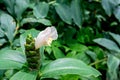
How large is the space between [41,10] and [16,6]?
144 mm

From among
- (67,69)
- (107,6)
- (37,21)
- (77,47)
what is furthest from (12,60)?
(107,6)

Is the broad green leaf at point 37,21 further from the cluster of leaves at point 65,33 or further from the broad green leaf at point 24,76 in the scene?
the broad green leaf at point 24,76

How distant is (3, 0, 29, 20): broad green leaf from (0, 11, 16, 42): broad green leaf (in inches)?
1.9

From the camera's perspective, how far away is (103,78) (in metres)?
1.91

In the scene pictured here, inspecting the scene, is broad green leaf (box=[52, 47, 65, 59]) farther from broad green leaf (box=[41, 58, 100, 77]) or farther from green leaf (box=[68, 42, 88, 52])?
broad green leaf (box=[41, 58, 100, 77])

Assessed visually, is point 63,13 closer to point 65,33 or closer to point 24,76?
point 65,33

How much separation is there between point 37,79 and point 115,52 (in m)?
0.70

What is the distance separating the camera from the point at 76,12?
1890 mm

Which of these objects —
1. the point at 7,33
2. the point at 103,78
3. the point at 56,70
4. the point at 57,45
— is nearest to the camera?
the point at 56,70

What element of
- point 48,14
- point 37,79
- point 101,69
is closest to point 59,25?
point 48,14

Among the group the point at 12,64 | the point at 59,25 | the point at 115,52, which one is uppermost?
the point at 12,64

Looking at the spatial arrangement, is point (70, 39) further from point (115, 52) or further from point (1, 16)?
point (1, 16)

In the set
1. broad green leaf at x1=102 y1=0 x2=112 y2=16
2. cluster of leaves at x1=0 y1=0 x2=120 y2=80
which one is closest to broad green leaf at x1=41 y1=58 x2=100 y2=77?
cluster of leaves at x1=0 y1=0 x2=120 y2=80

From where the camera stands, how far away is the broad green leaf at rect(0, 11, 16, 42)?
1635 millimetres
